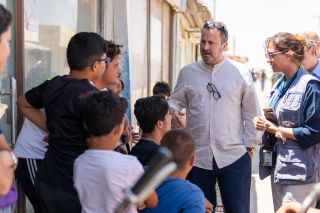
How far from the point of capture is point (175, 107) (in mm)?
4258

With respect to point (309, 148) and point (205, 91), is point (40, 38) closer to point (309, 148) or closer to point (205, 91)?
point (205, 91)

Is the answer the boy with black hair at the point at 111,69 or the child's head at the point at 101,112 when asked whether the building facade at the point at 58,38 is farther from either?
the child's head at the point at 101,112

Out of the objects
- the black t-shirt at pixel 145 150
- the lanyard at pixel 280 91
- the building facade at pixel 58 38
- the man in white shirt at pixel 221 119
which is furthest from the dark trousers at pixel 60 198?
the lanyard at pixel 280 91

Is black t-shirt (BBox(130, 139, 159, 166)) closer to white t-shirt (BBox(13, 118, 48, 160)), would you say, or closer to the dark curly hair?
the dark curly hair

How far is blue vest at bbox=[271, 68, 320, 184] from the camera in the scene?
145 inches

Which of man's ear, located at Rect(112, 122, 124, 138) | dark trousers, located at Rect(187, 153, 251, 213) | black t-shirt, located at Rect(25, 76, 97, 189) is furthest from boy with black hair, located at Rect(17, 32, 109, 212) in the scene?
dark trousers, located at Rect(187, 153, 251, 213)

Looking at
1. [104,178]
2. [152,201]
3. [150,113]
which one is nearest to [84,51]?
[150,113]

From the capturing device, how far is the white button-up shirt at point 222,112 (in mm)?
4141

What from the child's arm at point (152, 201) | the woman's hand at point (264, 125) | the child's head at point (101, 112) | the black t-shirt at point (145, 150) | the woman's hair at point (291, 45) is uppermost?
the woman's hair at point (291, 45)

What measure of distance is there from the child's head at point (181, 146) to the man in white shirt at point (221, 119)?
134 cm

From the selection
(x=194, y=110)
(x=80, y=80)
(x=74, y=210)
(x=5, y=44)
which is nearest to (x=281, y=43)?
(x=194, y=110)

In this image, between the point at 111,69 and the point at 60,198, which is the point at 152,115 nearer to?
the point at 111,69

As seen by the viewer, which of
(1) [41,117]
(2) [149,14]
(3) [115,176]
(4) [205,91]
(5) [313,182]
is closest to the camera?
(3) [115,176]

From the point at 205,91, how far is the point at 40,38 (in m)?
1.35
